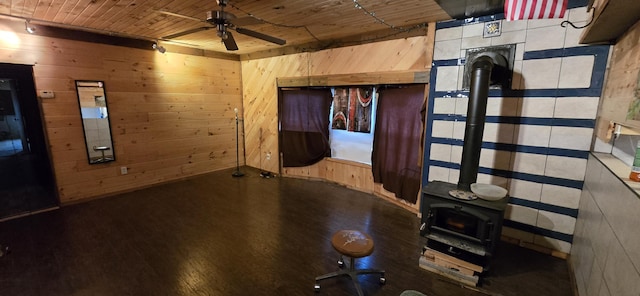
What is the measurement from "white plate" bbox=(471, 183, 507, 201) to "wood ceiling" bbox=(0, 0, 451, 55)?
6.08ft

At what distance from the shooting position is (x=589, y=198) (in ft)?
7.47

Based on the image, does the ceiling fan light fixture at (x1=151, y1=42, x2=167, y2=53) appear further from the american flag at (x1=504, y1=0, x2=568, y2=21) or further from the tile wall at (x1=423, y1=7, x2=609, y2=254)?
the american flag at (x1=504, y1=0, x2=568, y2=21)

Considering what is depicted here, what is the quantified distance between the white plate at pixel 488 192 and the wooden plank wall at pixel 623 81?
2.95 feet

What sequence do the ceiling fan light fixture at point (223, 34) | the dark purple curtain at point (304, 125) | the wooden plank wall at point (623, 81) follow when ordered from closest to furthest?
the wooden plank wall at point (623, 81) < the ceiling fan light fixture at point (223, 34) < the dark purple curtain at point (304, 125)

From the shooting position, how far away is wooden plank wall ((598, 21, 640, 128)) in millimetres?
1699

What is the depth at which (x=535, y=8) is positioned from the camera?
200cm

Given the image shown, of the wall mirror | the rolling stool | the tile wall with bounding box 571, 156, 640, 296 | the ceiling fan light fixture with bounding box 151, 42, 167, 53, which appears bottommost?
the rolling stool

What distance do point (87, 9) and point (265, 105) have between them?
3060 millimetres

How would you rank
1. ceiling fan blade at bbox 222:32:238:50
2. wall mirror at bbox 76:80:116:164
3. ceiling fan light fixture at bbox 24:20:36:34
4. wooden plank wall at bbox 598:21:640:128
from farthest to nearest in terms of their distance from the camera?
wall mirror at bbox 76:80:116:164 < ceiling fan light fixture at bbox 24:20:36:34 < ceiling fan blade at bbox 222:32:238:50 < wooden plank wall at bbox 598:21:640:128

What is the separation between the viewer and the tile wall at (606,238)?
4.45ft

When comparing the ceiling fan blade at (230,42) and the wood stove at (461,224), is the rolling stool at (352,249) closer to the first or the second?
the wood stove at (461,224)

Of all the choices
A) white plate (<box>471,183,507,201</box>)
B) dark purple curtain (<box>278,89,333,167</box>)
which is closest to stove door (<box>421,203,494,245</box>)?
white plate (<box>471,183,507,201</box>)

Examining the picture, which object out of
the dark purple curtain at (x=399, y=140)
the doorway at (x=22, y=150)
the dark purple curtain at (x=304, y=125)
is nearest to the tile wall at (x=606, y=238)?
the dark purple curtain at (x=399, y=140)

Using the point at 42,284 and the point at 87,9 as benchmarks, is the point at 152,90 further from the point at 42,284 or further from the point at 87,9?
the point at 42,284
